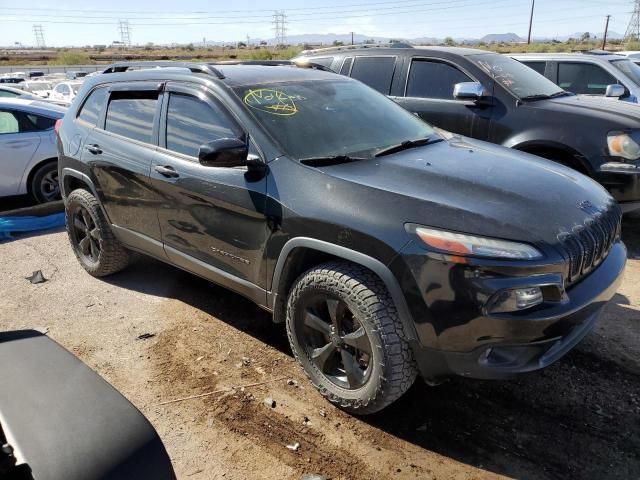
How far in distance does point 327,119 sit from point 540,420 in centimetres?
215

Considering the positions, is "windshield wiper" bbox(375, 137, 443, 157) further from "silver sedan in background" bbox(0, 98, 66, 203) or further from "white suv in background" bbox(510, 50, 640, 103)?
"white suv in background" bbox(510, 50, 640, 103)

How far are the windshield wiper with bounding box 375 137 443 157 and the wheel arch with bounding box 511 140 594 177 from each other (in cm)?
218

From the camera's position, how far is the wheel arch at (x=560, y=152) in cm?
523

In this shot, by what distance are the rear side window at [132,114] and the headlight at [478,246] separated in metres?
2.38

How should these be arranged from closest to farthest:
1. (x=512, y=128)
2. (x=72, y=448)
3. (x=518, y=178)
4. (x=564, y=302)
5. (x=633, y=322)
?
(x=72, y=448), (x=564, y=302), (x=518, y=178), (x=633, y=322), (x=512, y=128)

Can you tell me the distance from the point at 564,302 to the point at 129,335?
2904 mm

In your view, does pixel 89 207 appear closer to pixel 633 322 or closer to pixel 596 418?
pixel 596 418

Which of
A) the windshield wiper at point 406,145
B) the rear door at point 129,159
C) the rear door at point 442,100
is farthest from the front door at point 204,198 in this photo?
the rear door at point 442,100

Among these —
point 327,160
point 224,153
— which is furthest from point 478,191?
point 224,153

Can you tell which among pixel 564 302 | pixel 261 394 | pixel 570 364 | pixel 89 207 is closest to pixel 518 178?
pixel 564 302

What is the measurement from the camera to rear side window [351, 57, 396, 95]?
21.4 ft

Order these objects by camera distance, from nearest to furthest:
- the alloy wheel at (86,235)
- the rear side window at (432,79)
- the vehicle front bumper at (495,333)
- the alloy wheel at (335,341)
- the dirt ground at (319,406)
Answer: the vehicle front bumper at (495,333)
the dirt ground at (319,406)
the alloy wheel at (335,341)
the alloy wheel at (86,235)
the rear side window at (432,79)

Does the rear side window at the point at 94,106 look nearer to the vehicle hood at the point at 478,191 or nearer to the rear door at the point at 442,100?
the vehicle hood at the point at 478,191

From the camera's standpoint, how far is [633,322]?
3.80 meters
